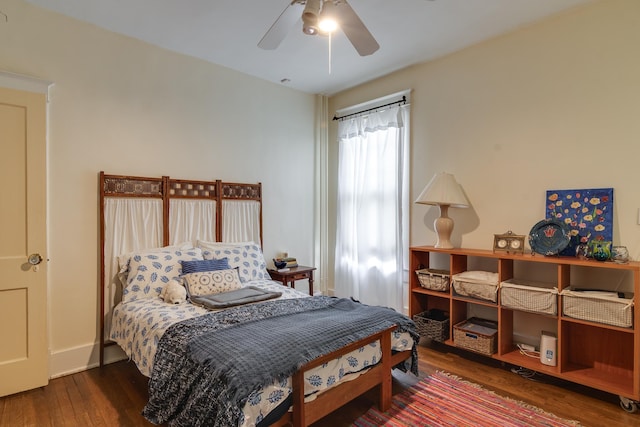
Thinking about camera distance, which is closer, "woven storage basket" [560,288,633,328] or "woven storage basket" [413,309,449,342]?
"woven storage basket" [560,288,633,328]

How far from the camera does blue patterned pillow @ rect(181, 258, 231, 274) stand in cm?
298

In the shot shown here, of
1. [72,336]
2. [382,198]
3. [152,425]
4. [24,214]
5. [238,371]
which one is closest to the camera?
[238,371]

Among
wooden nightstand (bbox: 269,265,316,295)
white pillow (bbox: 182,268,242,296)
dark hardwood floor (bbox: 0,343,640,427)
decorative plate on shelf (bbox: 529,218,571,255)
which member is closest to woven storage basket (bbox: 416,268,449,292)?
dark hardwood floor (bbox: 0,343,640,427)

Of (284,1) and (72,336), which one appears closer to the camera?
(284,1)

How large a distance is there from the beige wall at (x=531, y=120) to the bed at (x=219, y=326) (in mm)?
1497

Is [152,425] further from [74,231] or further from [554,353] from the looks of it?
[554,353]

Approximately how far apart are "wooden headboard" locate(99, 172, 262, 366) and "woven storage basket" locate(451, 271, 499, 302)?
7.11 ft

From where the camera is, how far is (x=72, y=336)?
279 cm

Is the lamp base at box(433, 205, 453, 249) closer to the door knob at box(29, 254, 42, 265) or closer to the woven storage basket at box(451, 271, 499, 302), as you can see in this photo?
the woven storage basket at box(451, 271, 499, 302)

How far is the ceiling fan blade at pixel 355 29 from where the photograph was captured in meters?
1.86

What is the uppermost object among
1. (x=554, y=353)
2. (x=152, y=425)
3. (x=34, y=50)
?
(x=34, y=50)

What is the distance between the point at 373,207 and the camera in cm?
405

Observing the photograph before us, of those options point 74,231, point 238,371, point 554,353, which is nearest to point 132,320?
point 74,231

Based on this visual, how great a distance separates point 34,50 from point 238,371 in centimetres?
285
